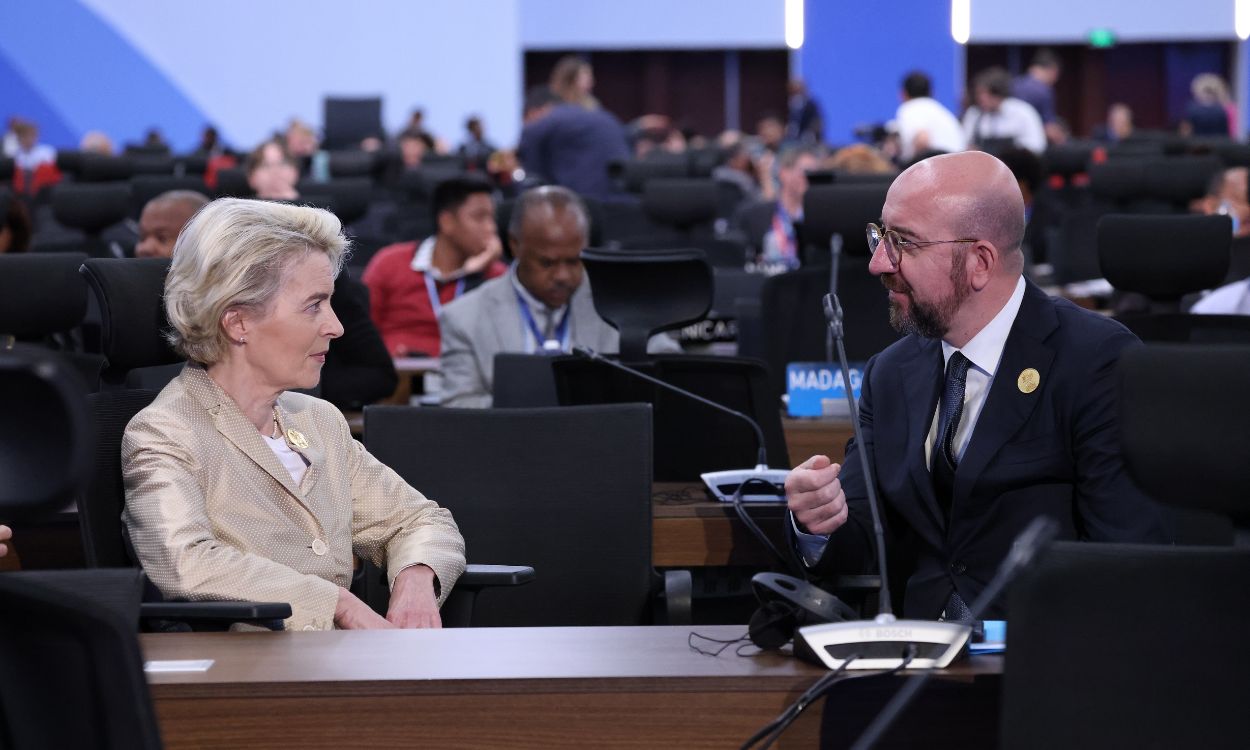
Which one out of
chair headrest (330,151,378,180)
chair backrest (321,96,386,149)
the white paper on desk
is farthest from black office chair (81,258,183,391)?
chair backrest (321,96,386,149)

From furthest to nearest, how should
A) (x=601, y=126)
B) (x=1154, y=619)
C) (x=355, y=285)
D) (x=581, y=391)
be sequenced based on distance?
(x=601, y=126), (x=355, y=285), (x=581, y=391), (x=1154, y=619)

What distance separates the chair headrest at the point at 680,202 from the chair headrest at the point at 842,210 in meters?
4.10

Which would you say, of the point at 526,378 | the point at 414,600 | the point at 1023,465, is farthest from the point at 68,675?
the point at 526,378

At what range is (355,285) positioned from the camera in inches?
177

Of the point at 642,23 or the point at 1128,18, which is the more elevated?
the point at 642,23

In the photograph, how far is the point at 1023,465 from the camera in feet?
7.62

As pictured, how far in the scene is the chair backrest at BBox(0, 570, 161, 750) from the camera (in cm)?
113

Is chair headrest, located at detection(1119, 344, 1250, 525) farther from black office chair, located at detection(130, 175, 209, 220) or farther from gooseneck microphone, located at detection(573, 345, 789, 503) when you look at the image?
black office chair, located at detection(130, 175, 209, 220)

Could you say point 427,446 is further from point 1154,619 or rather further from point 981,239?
point 1154,619

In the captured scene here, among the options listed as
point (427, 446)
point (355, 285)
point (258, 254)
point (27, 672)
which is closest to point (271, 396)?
point (258, 254)

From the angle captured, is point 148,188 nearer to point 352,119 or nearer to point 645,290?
point 645,290

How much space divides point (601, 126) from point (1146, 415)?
730 cm

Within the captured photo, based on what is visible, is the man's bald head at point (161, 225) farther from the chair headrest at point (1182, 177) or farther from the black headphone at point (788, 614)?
the chair headrest at point (1182, 177)

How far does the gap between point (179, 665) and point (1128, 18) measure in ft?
67.2
